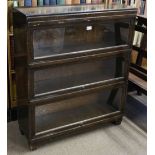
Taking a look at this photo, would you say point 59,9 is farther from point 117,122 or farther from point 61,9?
point 117,122

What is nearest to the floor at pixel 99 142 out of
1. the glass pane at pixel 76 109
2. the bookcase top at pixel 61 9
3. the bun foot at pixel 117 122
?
the bun foot at pixel 117 122

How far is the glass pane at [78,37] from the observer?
159 cm

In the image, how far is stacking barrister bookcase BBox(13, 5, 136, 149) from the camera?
1534 mm

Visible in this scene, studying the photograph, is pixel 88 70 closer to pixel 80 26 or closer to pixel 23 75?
pixel 80 26

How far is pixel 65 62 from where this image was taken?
5.34 ft

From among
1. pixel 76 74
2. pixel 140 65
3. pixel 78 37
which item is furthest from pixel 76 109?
pixel 140 65

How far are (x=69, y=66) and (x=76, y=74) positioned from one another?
12 cm

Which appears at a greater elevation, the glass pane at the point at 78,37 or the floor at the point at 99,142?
the glass pane at the point at 78,37

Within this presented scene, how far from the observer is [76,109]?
6.42 ft

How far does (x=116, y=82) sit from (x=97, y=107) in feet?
0.89

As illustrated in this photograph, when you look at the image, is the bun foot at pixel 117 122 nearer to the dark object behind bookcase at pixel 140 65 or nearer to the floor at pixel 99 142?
the floor at pixel 99 142

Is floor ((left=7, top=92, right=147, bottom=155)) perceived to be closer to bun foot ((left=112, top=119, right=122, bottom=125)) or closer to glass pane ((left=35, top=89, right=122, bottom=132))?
bun foot ((left=112, top=119, right=122, bottom=125))

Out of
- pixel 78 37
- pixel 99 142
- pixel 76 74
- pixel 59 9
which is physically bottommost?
pixel 99 142

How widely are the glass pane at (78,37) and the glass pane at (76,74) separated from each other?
0.11 m
